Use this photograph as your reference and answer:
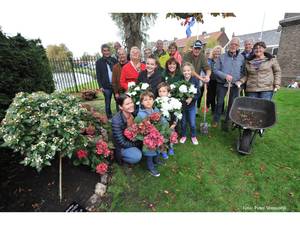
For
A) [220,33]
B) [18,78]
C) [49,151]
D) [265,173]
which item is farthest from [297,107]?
[220,33]

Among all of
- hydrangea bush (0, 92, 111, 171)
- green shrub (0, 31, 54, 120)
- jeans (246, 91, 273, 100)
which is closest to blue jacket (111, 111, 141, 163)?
hydrangea bush (0, 92, 111, 171)

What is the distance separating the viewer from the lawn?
234cm

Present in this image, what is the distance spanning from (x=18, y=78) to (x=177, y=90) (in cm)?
262

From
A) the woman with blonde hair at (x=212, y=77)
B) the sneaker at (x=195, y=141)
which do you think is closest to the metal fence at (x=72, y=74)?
the woman with blonde hair at (x=212, y=77)

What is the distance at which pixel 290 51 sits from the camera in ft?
44.0

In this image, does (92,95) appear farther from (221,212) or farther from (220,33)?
(220,33)

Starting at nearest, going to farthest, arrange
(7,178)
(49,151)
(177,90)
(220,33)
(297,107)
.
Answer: (49,151)
(7,178)
(177,90)
(297,107)
(220,33)

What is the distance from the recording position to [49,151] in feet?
6.56

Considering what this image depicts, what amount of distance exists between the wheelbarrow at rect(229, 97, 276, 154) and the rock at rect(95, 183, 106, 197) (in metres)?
2.38

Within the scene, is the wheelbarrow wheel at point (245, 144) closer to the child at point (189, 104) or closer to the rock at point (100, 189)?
the child at point (189, 104)

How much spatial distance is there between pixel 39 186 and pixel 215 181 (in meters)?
2.50

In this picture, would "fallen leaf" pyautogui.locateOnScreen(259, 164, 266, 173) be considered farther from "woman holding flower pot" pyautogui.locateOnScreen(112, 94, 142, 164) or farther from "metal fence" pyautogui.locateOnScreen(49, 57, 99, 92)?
"metal fence" pyautogui.locateOnScreen(49, 57, 99, 92)

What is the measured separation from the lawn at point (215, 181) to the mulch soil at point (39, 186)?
38cm

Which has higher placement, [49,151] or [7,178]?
[49,151]
